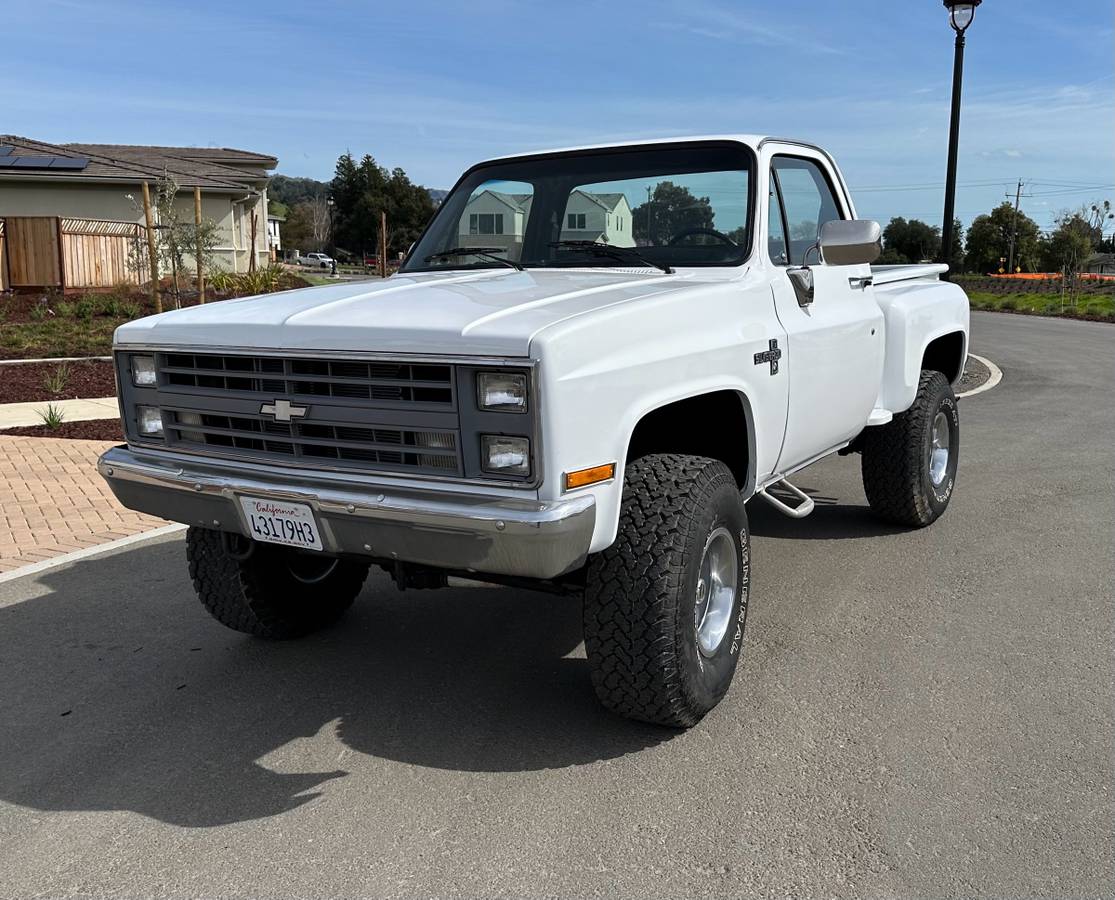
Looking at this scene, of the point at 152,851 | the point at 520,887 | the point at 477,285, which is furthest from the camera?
the point at 477,285

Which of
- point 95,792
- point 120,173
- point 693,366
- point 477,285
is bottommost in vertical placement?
point 95,792

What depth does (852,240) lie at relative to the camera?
4.30 meters

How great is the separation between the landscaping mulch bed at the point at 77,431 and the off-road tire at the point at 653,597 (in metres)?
6.72

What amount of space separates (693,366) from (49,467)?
611 centimetres

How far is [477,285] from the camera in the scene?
399 cm

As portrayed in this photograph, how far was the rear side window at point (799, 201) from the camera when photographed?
467cm

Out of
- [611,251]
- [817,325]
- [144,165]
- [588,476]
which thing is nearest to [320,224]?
[144,165]

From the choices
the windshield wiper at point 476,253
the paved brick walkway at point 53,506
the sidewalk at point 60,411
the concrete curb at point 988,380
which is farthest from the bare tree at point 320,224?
the windshield wiper at point 476,253

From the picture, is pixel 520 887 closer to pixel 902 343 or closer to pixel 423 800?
pixel 423 800

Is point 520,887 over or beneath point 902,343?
beneath

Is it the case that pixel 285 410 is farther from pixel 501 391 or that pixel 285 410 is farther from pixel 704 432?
Result: pixel 704 432

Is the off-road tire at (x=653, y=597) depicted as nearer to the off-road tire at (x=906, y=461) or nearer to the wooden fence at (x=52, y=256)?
the off-road tire at (x=906, y=461)

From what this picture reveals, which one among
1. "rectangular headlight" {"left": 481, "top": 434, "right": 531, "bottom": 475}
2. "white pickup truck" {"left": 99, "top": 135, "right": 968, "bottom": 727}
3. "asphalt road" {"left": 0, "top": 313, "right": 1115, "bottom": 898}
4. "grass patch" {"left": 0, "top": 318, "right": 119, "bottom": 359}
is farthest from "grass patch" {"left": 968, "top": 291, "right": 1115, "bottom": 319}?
"rectangular headlight" {"left": 481, "top": 434, "right": 531, "bottom": 475}

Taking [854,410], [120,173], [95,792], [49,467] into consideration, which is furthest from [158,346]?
[120,173]
